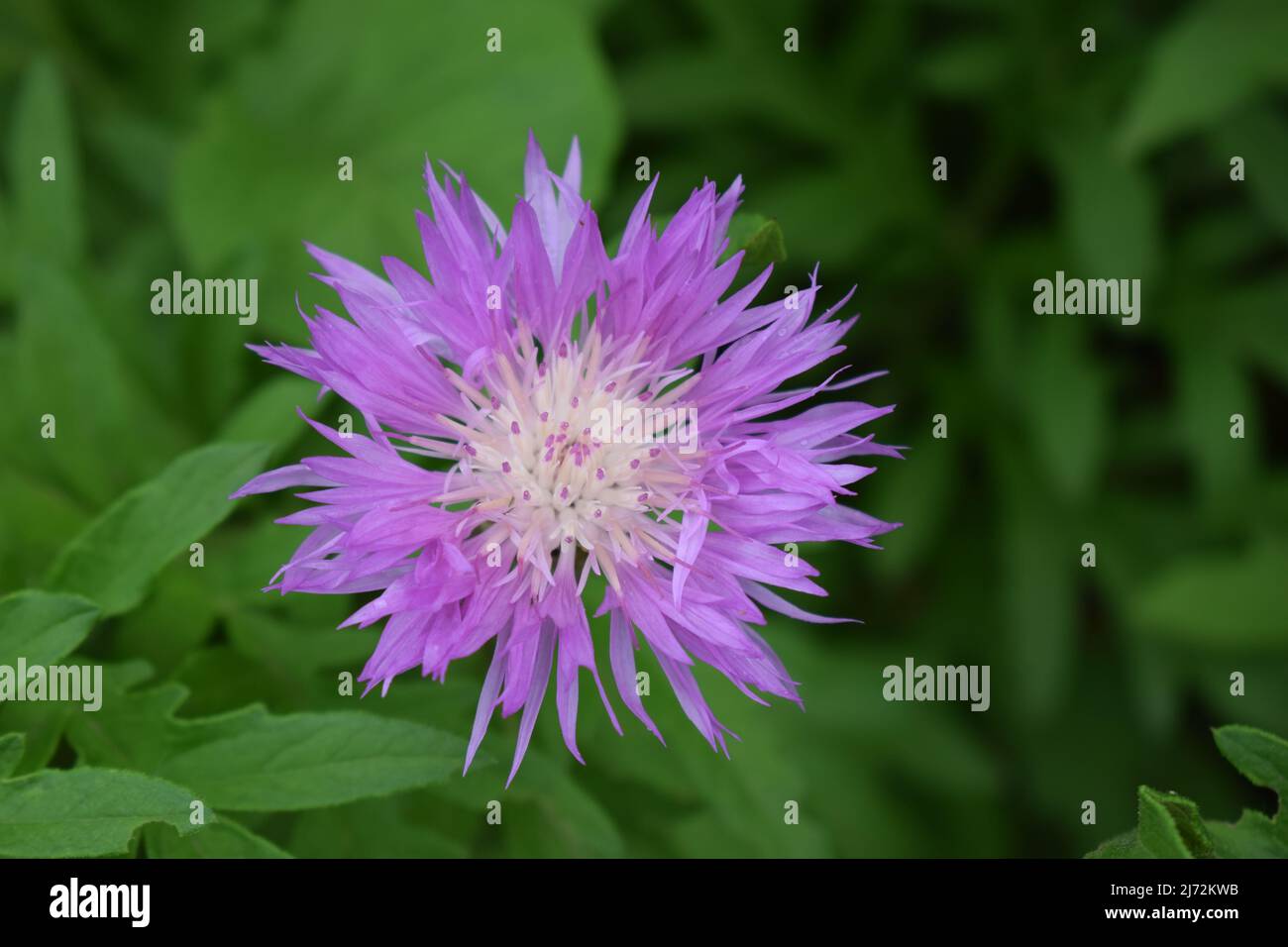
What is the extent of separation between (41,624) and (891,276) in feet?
11.1

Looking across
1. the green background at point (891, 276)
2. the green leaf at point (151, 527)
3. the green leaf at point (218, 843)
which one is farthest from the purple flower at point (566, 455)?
the green background at point (891, 276)

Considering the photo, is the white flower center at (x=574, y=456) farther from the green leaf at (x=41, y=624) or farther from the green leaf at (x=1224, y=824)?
the green leaf at (x=1224, y=824)

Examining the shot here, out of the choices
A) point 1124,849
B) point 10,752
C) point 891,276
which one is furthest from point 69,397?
point 891,276

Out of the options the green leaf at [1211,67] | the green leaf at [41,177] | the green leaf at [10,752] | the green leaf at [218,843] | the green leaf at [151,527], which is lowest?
the green leaf at [218,843]

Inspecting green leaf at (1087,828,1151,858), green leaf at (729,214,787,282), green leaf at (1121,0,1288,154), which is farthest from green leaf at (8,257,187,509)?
green leaf at (1121,0,1288,154)

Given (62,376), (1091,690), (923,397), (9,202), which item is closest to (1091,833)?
(1091,690)

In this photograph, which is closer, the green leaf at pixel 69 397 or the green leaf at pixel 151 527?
the green leaf at pixel 151 527

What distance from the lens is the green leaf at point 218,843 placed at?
6.66 feet

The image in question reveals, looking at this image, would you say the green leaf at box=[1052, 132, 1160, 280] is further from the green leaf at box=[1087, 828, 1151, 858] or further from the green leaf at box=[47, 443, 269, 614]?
the green leaf at box=[47, 443, 269, 614]

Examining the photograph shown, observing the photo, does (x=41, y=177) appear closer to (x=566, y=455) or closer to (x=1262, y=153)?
(x=566, y=455)

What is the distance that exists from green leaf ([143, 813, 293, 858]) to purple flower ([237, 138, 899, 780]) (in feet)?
1.44

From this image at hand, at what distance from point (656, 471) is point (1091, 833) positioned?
3.45 meters

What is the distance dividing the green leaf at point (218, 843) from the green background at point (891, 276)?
621 mm

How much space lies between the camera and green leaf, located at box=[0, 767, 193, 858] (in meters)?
1.83
